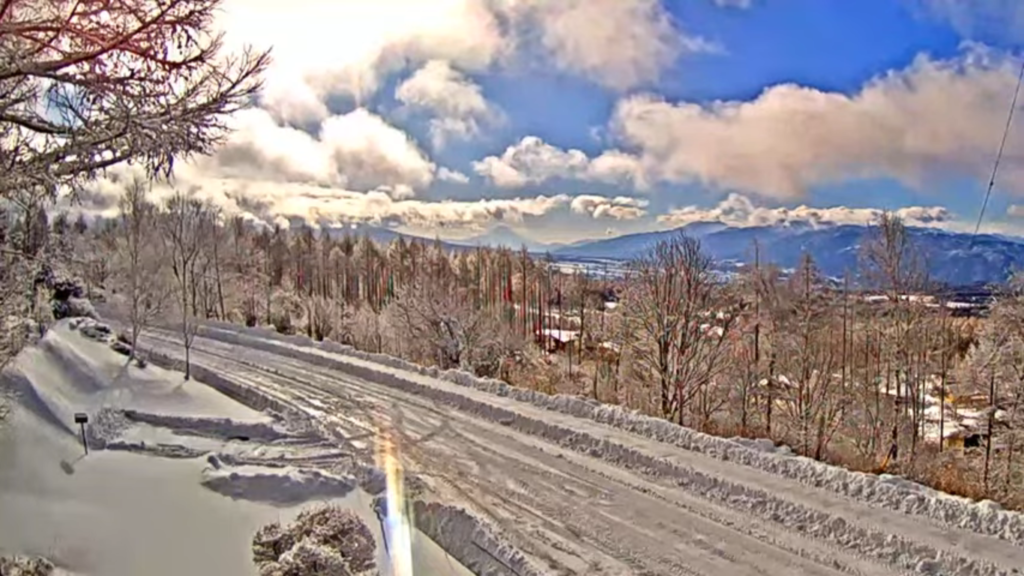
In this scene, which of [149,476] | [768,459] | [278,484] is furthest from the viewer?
[149,476]

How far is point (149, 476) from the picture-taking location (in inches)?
500

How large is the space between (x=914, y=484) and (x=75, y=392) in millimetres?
19459

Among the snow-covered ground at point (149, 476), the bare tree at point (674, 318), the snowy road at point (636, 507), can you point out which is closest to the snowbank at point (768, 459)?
the snowy road at point (636, 507)

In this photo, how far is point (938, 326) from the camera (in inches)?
1070

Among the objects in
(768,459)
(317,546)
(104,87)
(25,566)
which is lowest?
(768,459)

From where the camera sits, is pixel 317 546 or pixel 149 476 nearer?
pixel 317 546

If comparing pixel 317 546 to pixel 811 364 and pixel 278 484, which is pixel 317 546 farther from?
pixel 811 364

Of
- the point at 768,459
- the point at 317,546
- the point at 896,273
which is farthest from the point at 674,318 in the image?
the point at 317,546

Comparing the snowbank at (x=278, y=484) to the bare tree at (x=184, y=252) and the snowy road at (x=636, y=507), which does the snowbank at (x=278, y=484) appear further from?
the bare tree at (x=184, y=252)

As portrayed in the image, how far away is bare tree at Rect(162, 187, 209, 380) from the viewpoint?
27219 mm

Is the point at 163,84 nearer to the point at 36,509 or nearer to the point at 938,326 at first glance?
the point at 36,509

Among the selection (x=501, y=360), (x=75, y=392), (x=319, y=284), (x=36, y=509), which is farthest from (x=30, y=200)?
(x=319, y=284)

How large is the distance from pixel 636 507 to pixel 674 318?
13818 millimetres

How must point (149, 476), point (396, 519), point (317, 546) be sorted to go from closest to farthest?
point (317, 546), point (396, 519), point (149, 476)
